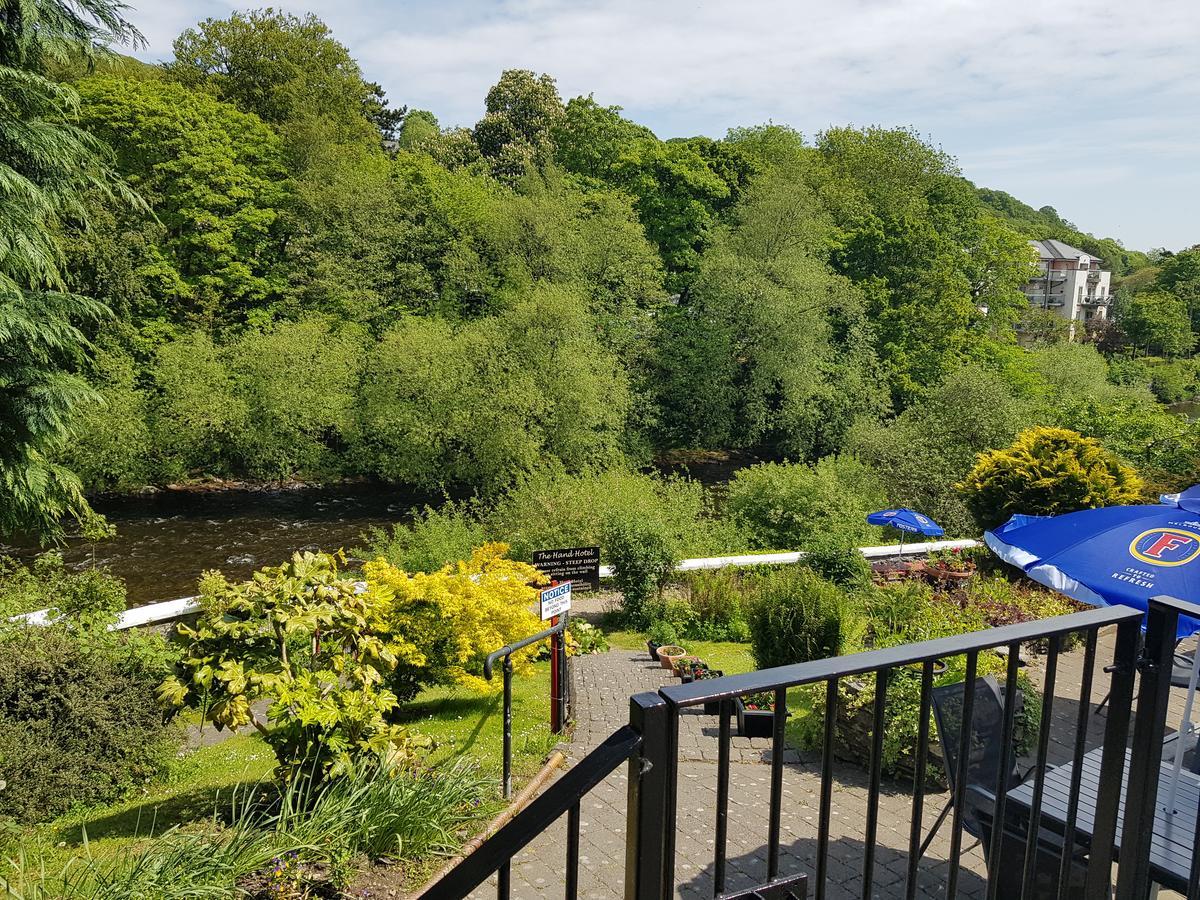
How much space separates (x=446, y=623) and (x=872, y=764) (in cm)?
712

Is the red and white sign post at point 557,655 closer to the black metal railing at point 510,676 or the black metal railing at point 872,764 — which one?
the black metal railing at point 510,676

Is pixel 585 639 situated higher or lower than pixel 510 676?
lower

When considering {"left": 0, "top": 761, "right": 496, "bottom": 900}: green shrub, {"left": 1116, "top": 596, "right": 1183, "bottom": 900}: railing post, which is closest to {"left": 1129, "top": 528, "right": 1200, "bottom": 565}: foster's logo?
{"left": 1116, "top": 596, "right": 1183, "bottom": 900}: railing post

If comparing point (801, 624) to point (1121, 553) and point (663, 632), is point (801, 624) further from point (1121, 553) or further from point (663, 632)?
point (1121, 553)

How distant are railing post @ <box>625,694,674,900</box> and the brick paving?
2.69 meters

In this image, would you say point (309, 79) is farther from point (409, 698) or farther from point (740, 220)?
point (409, 698)

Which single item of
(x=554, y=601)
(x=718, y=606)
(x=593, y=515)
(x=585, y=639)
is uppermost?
(x=554, y=601)

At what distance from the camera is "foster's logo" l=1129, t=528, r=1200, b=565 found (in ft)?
18.0

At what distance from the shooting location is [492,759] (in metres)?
7.31

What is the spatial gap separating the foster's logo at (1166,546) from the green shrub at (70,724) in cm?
803

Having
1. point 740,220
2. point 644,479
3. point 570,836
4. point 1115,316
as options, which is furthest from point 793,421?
point 1115,316

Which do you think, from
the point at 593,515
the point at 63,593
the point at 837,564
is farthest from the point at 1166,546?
the point at 63,593

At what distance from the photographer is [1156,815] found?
136 inches

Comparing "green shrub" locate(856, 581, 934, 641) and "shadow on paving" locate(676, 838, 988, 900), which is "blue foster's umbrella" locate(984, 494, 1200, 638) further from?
"green shrub" locate(856, 581, 934, 641)
